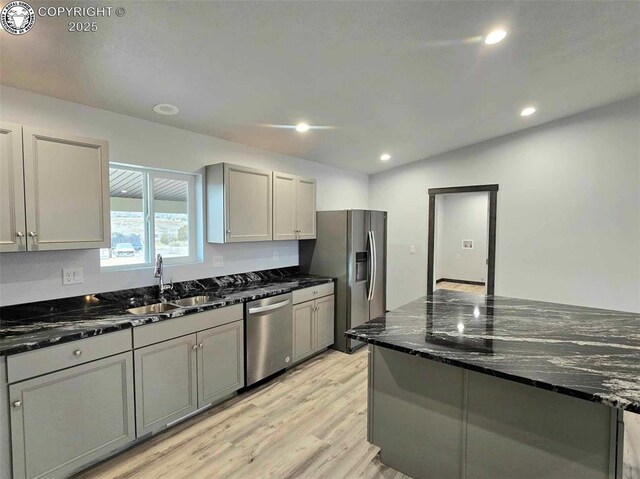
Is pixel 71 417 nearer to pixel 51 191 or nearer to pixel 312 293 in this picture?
pixel 51 191

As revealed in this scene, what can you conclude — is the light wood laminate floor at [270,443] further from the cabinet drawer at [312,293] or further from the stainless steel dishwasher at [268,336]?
the cabinet drawer at [312,293]

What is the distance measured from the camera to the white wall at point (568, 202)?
356cm

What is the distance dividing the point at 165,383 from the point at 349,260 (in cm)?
227

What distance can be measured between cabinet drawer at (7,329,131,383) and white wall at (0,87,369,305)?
65cm

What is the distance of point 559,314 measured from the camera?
2189 mm

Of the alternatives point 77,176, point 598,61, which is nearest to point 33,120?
point 77,176

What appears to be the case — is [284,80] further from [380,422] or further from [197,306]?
[380,422]

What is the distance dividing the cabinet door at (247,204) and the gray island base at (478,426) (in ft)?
5.86

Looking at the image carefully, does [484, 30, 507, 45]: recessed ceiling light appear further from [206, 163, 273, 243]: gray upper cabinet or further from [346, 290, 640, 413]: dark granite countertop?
[206, 163, 273, 243]: gray upper cabinet

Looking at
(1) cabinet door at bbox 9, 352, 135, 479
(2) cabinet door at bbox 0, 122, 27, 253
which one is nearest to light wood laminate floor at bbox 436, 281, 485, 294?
(1) cabinet door at bbox 9, 352, 135, 479

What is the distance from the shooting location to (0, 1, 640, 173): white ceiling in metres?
1.64

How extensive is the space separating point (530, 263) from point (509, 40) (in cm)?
305

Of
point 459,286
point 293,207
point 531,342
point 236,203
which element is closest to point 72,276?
point 236,203
